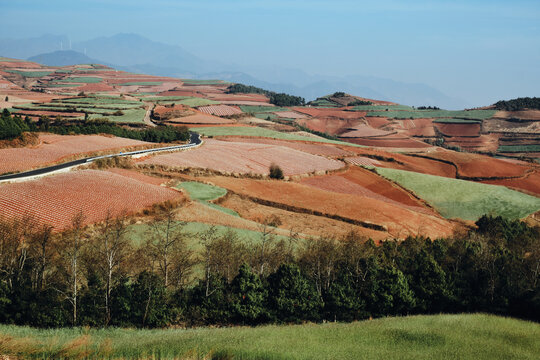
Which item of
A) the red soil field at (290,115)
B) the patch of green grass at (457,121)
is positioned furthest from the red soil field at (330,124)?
the patch of green grass at (457,121)

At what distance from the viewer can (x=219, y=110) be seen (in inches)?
6708

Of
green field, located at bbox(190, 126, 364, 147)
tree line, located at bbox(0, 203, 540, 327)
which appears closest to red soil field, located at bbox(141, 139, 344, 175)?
green field, located at bbox(190, 126, 364, 147)

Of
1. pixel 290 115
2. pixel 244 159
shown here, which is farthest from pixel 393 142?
pixel 244 159

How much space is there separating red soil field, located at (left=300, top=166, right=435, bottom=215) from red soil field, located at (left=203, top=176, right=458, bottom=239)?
853cm

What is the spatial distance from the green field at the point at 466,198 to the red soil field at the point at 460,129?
96606 mm

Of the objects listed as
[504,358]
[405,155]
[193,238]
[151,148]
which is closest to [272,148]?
[151,148]

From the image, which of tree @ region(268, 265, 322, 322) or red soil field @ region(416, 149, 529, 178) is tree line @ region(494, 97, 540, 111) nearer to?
red soil field @ region(416, 149, 529, 178)

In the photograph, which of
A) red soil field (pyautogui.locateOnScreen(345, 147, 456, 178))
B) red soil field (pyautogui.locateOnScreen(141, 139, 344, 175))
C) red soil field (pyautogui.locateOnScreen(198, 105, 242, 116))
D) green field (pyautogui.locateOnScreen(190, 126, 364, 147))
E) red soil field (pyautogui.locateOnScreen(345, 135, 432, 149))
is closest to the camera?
red soil field (pyautogui.locateOnScreen(141, 139, 344, 175))

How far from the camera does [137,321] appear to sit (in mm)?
23844

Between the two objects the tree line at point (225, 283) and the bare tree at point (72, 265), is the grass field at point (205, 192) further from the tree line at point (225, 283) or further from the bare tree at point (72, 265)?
the bare tree at point (72, 265)

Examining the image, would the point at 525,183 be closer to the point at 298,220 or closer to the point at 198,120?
the point at 298,220

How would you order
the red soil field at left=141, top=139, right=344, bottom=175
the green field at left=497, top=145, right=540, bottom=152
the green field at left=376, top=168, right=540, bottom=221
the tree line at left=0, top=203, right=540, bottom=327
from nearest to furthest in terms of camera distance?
the tree line at left=0, top=203, right=540, bottom=327, the green field at left=376, top=168, right=540, bottom=221, the red soil field at left=141, top=139, right=344, bottom=175, the green field at left=497, top=145, right=540, bottom=152

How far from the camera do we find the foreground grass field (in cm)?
1544

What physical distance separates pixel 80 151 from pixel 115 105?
93.4 m
